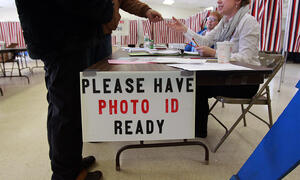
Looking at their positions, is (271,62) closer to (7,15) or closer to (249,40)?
(249,40)

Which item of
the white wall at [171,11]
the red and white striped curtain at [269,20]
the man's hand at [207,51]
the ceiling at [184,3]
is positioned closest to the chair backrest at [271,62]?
the man's hand at [207,51]

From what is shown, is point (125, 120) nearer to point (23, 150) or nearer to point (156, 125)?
point (156, 125)

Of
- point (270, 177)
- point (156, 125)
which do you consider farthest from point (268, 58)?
point (156, 125)

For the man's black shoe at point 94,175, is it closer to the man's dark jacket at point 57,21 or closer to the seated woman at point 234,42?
the man's dark jacket at point 57,21

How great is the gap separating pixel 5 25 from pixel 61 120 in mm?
10723

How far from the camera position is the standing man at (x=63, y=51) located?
761mm

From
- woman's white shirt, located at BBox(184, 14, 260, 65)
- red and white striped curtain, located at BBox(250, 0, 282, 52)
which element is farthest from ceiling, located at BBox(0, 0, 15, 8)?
woman's white shirt, located at BBox(184, 14, 260, 65)

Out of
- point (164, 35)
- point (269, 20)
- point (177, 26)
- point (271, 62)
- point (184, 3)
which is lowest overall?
point (271, 62)

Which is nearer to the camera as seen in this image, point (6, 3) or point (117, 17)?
point (117, 17)

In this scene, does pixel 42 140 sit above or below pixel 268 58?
below

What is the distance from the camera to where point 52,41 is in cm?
80

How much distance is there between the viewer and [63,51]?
0.83 metres

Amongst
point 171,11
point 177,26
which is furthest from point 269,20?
point 171,11

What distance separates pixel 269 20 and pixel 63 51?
154 inches
